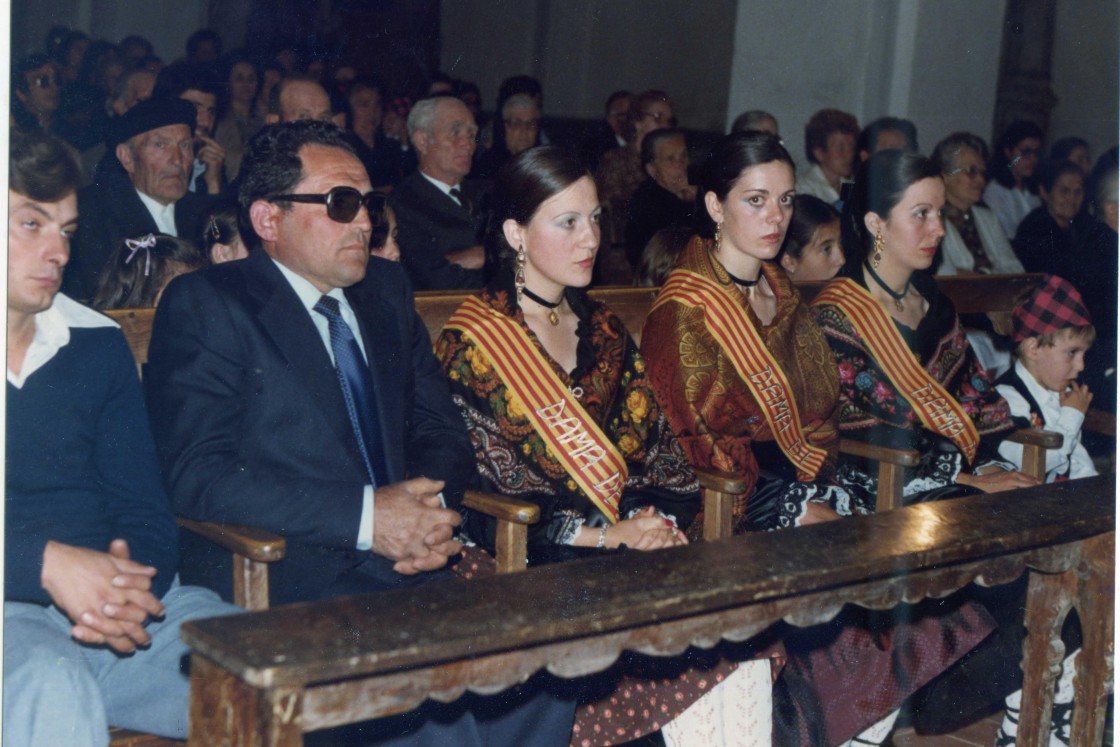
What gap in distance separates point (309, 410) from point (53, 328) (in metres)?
0.51

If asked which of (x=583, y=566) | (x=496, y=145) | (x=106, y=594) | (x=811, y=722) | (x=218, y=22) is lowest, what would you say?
(x=811, y=722)

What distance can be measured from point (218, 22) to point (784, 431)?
20.1ft

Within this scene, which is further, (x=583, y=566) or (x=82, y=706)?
(x=82, y=706)

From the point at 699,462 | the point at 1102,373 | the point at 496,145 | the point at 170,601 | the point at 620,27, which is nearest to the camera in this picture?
the point at 170,601

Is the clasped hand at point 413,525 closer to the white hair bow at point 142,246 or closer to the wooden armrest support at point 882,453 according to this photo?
the white hair bow at point 142,246

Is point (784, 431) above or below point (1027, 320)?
below

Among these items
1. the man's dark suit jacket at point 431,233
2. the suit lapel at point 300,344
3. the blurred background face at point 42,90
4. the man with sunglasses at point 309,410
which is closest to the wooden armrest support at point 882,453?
the man with sunglasses at point 309,410

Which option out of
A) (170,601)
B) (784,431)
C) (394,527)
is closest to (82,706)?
(170,601)

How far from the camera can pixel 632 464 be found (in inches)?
126

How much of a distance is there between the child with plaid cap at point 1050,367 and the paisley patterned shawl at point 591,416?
1376 mm

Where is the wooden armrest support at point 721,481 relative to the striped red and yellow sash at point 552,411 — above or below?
below

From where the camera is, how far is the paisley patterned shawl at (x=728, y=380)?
336 centimetres

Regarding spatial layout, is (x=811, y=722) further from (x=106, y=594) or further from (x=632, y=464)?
(x=106, y=594)

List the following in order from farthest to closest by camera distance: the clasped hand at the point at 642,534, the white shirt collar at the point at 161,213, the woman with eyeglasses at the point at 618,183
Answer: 1. the woman with eyeglasses at the point at 618,183
2. the white shirt collar at the point at 161,213
3. the clasped hand at the point at 642,534
